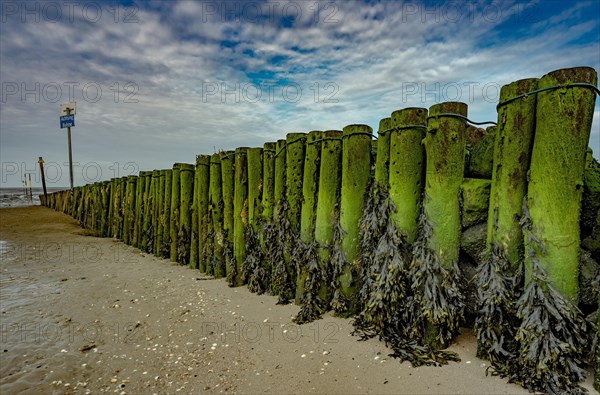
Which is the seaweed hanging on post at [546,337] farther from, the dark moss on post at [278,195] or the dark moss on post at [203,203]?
the dark moss on post at [203,203]

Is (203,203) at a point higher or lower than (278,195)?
lower

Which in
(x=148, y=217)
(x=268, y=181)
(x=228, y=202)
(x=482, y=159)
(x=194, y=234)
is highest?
(x=482, y=159)

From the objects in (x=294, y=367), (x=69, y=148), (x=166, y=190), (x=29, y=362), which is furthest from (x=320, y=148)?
(x=69, y=148)

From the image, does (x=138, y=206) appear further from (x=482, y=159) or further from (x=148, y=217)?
(x=482, y=159)

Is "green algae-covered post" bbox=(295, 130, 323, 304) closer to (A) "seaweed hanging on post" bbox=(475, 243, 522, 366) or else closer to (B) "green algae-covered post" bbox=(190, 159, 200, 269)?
(A) "seaweed hanging on post" bbox=(475, 243, 522, 366)

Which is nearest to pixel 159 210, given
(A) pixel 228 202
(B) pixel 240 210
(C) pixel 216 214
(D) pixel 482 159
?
(C) pixel 216 214

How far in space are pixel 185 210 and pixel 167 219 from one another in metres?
0.98

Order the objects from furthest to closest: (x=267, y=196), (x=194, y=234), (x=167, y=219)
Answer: (x=167, y=219)
(x=194, y=234)
(x=267, y=196)

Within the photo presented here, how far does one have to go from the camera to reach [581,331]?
2506 millimetres

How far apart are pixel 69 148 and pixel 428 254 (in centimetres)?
1968

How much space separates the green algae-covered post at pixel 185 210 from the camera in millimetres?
6684

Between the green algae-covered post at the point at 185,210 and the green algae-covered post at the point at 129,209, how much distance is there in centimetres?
321

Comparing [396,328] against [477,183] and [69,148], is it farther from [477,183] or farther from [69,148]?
[69,148]

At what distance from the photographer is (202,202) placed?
6.15m
